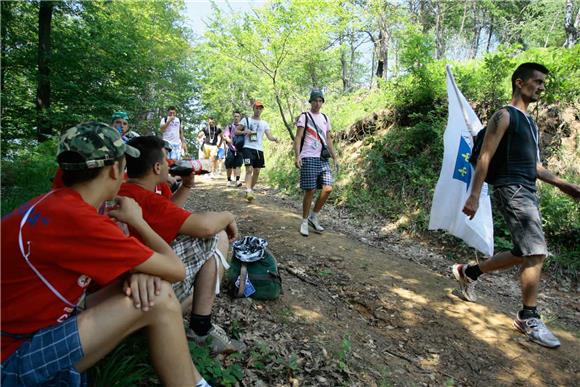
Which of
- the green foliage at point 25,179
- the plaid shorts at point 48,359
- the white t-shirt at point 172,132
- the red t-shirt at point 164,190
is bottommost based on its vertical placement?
the plaid shorts at point 48,359

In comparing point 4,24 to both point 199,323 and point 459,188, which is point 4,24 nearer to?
point 199,323

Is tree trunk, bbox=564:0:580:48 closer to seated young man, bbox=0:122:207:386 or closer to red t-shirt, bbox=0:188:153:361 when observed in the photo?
seated young man, bbox=0:122:207:386

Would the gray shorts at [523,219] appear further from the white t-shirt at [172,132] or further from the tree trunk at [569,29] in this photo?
the tree trunk at [569,29]

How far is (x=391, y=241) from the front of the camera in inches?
244

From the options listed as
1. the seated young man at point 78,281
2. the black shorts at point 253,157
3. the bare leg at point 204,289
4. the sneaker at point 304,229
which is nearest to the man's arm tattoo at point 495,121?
the bare leg at point 204,289

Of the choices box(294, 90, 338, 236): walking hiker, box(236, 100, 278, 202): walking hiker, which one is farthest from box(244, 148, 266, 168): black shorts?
box(294, 90, 338, 236): walking hiker

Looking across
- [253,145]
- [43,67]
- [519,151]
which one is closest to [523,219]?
[519,151]

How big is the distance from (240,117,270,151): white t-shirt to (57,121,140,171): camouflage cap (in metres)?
Answer: 6.27

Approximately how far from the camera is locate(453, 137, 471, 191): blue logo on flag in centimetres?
403

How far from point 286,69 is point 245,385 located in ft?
38.3

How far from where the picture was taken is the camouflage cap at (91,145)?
1.59 metres

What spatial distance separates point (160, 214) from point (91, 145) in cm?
70

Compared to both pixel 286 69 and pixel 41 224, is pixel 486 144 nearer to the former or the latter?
pixel 41 224

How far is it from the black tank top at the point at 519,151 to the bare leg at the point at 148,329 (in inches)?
122
